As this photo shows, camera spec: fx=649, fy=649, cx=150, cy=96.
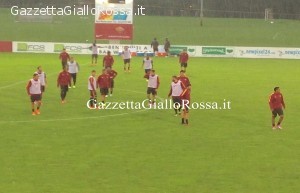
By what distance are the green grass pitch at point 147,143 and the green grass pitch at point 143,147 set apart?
0.03m

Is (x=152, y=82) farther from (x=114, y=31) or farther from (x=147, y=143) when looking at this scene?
(x=114, y=31)

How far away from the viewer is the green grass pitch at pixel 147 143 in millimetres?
16094

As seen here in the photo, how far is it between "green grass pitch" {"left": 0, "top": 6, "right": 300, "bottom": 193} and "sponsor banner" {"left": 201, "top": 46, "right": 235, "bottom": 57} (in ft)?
68.6

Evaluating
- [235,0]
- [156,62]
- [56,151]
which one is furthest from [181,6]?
[56,151]

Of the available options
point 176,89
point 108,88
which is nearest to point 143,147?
point 176,89

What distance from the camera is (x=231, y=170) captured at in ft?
57.1

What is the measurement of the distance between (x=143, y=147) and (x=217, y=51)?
44.9 metres

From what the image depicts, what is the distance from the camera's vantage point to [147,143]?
2081cm

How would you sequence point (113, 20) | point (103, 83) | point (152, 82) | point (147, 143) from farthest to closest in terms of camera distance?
point (113, 20) → point (103, 83) → point (152, 82) → point (147, 143)

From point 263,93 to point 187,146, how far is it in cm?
1532

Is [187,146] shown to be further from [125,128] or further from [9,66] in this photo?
[9,66]

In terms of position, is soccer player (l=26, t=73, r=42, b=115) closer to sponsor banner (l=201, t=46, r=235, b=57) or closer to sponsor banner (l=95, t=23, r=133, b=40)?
sponsor banner (l=95, t=23, r=133, b=40)

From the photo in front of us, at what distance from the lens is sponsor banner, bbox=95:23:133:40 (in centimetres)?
6072

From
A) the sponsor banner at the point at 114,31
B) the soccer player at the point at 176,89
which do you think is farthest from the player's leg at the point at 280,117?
the sponsor banner at the point at 114,31
